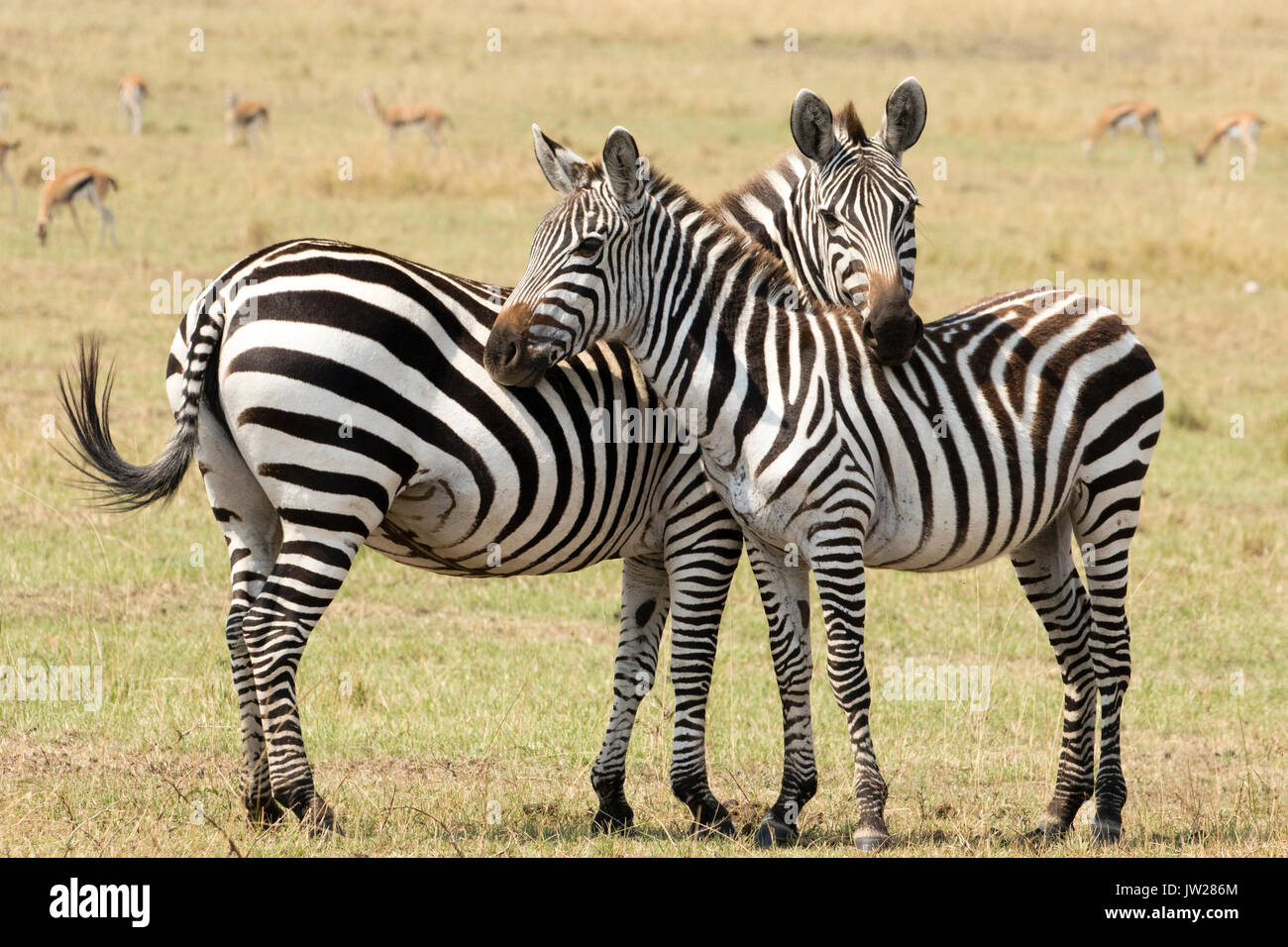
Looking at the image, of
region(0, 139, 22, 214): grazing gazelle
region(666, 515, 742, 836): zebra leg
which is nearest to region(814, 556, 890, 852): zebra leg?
region(666, 515, 742, 836): zebra leg

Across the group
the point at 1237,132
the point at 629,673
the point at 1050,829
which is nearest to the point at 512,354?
the point at 629,673

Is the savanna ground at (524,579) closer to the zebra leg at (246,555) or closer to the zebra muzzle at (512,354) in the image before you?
the zebra leg at (246,555)

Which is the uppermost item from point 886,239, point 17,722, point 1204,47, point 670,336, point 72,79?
point 1204,47

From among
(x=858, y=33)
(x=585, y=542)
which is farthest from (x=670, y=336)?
(x=858, y=33)

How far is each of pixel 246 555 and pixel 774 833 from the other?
2303 mm

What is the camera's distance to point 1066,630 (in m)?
6.41

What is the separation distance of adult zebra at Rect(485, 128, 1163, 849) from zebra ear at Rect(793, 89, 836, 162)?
0.21m

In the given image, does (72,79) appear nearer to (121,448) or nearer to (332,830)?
(121,448)

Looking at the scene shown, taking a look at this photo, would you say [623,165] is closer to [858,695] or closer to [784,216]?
[784,216]

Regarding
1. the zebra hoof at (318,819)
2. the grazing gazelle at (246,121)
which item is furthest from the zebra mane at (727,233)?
the grazing gazelle at (246,121)

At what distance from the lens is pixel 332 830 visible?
5.55 m

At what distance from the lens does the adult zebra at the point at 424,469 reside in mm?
5328

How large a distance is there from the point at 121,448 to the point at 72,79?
19.7 m

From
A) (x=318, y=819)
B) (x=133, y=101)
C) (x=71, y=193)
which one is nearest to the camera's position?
(x=318, y=819)
